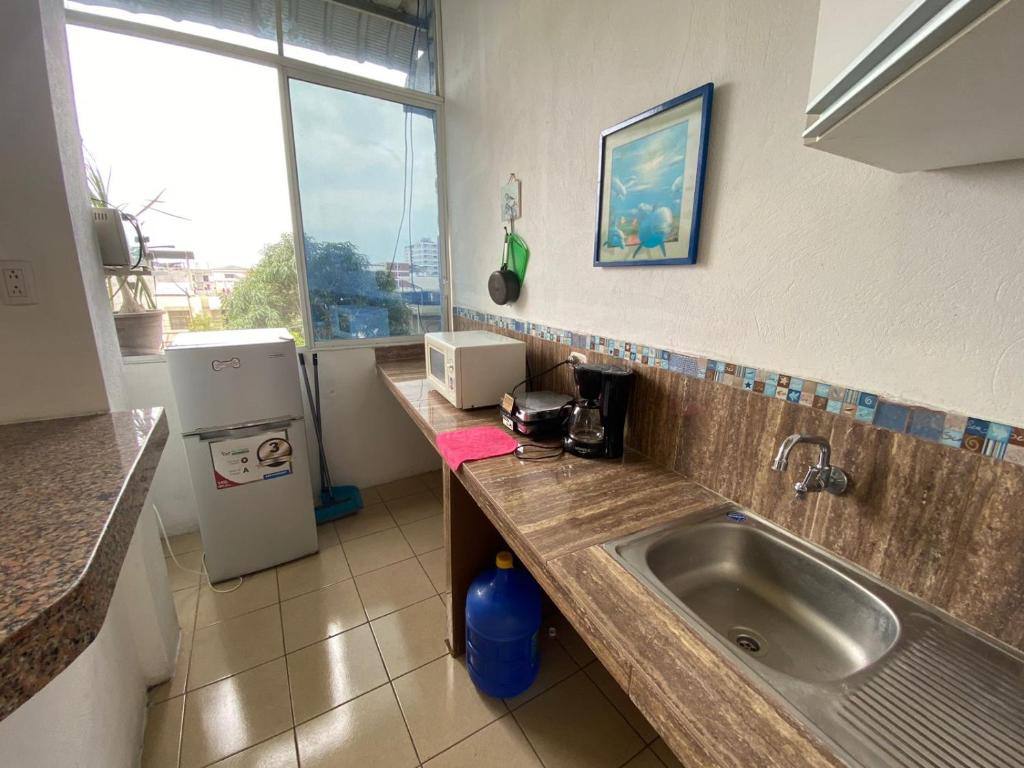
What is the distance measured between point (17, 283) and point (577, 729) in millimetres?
2042

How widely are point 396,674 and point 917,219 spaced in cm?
192

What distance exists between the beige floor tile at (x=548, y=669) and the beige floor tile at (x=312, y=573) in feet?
3.29

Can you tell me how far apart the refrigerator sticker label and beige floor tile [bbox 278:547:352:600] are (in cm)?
49

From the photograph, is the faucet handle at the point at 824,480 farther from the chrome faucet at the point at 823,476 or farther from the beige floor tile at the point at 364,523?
the beige floor tile at the point at 364,523

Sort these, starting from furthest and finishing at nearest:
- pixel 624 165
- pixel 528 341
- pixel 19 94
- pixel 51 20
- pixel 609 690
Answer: pixel 528 341, pixel 609 690, pixel 624 165, pixel 51 20, pixel 19 94

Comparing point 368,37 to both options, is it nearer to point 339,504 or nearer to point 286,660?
point 339,504

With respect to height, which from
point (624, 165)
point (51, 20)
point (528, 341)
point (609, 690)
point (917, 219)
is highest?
point (51, 20)

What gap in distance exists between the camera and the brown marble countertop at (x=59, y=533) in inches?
16.7

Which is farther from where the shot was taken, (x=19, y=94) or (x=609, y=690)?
(x=609, y=690)

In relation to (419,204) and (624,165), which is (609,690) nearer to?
(624,165)

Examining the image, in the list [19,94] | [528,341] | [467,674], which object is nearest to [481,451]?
[528,341]

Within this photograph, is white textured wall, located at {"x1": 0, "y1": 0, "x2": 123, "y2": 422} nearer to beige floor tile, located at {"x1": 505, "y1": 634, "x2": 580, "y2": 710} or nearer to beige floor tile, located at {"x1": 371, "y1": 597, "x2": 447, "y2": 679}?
beige floor tile, located at {"x1": 371, "y1": 597, "x2": 447, "y2": 679}

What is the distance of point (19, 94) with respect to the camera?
39.0 inches

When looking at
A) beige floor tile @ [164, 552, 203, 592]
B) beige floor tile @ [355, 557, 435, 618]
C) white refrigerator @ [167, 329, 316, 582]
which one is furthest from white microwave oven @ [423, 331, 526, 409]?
beige floor tile @ [164, 552, 203, 592]
